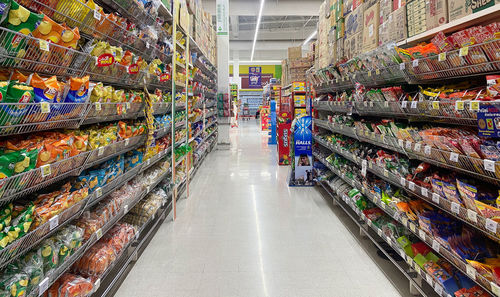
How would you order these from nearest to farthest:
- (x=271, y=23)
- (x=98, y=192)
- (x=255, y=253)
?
(x=98, y=192) < (x=255, y=253) < (x=271, y=23)

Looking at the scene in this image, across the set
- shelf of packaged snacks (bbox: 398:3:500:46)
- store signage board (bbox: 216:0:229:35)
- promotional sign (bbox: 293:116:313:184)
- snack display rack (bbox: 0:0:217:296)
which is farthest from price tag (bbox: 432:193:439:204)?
store signage board (bbox: 216:0:229:35)

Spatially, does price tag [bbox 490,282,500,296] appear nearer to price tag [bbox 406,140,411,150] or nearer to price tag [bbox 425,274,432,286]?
price tag [bbox 425,274,432,286]

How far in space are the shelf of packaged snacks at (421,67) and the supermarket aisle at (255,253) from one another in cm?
163

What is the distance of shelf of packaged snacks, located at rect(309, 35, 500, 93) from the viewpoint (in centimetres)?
166

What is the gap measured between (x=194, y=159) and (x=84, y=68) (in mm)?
4345

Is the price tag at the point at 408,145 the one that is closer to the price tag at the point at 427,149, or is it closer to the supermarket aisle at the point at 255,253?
the price tag at the point at 427,149

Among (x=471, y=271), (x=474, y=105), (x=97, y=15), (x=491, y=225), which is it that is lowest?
(x=471, y=271)

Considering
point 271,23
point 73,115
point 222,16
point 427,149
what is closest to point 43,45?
point 73,115

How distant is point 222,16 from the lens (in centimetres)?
1017

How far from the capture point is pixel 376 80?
3000 millimetres

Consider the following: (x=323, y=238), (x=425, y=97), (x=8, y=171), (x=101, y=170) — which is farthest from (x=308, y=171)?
(x=8, y=171)

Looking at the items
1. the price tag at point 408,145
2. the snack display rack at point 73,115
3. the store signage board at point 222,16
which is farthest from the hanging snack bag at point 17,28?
the store signage board at point 222,16

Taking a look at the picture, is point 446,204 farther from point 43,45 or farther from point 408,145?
point 43,45

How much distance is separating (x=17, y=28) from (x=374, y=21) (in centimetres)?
292
